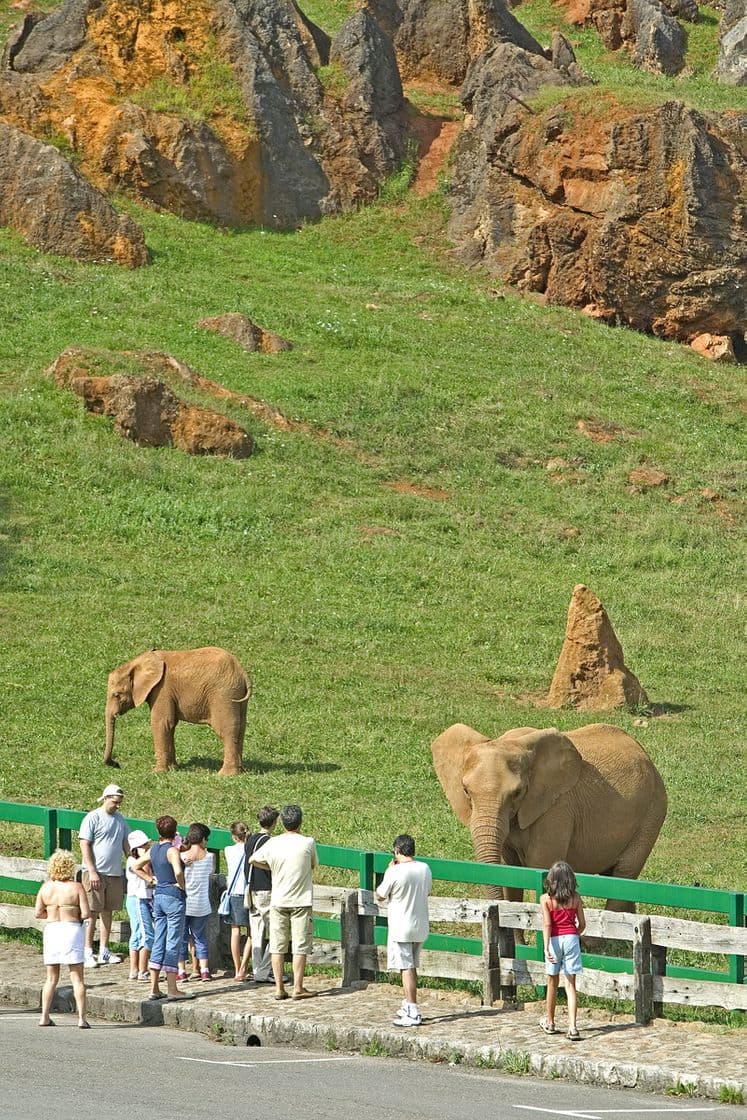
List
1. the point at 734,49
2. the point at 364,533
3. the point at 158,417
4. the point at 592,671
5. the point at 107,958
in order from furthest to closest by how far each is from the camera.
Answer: the point at 734,49 < the point at 158,417 < the point at 364,533 < the point at 592,671 < the point at 107,958

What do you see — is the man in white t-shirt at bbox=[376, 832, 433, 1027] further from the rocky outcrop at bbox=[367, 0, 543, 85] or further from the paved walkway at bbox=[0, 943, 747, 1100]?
the rocky outcrop at bbox=[367, 0, 543, 85]

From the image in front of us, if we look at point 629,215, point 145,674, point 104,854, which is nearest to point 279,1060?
point 104,854

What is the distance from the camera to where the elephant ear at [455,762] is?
15.9 metres

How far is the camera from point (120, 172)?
54.5 meters

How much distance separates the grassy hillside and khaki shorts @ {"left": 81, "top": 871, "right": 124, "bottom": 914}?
11.9 feet

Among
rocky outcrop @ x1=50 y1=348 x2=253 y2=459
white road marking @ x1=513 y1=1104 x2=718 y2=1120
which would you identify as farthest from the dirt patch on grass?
white road marking @ x1=513 y1=1104 x2=718 y2=1120

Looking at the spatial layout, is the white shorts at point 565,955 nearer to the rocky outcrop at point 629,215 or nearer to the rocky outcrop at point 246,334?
the rocky outcrop at point 246,334

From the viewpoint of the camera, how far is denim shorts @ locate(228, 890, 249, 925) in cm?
1444

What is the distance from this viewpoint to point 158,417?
38062mm

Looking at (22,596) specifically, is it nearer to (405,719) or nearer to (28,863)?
(405,719)

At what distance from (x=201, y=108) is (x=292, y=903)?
45.7 metres

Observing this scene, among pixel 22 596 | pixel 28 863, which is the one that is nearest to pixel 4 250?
pixel 22 596

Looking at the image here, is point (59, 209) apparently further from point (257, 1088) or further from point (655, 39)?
point (257, 1088)

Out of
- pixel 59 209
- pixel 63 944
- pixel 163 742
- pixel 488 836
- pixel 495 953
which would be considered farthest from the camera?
pixel 59 209
